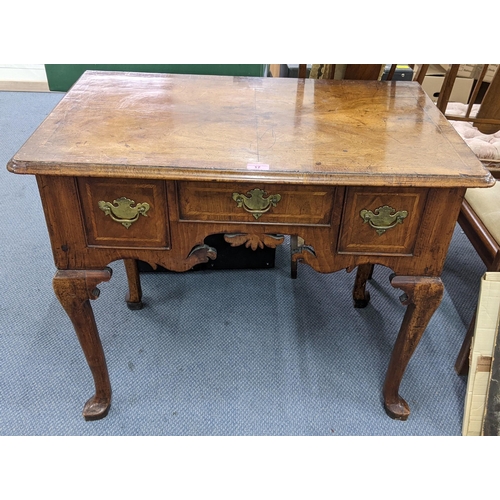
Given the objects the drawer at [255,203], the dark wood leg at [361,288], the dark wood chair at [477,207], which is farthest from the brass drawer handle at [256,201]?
the dark wood leg at [361,288]

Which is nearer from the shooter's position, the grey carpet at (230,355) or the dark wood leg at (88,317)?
the dark wood leg at (88,317)

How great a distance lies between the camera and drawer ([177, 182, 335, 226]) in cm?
92

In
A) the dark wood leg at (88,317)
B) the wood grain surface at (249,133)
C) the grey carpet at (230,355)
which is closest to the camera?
the wood grain surface at (249,133)

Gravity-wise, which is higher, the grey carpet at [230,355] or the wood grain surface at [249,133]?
the wood grain surface at [249,133]

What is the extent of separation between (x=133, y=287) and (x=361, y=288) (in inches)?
30.4

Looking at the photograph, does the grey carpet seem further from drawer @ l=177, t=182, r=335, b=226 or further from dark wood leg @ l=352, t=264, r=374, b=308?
drawer @ l=177, t=182, r=335, b=226

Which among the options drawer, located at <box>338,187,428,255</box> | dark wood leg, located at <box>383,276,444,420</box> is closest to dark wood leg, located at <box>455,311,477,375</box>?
dark wood leg, located at <box>383,276,444,420</box>

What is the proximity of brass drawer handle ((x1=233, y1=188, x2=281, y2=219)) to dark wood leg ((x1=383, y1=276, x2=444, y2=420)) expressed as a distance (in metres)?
0.33

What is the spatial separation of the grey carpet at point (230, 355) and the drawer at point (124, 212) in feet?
1.80

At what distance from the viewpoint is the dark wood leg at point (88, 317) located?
1.03 metres

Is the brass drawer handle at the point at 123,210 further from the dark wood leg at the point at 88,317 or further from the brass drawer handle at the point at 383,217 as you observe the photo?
the brass drawer handle at the point at 383,217

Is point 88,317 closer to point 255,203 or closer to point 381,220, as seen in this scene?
point 255,203

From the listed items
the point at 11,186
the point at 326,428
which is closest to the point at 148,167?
the point at 326,428

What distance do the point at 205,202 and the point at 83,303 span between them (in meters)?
0.39
